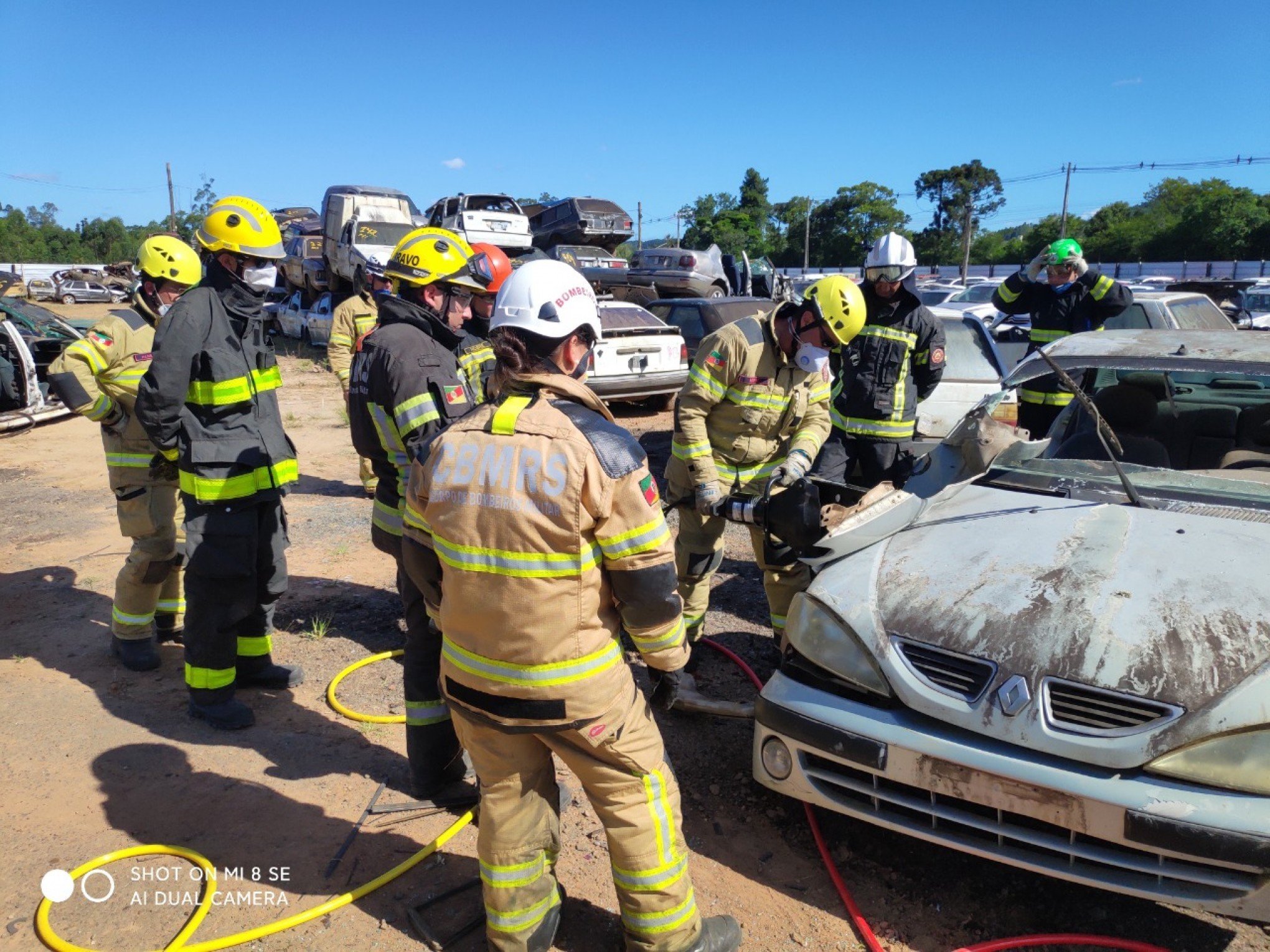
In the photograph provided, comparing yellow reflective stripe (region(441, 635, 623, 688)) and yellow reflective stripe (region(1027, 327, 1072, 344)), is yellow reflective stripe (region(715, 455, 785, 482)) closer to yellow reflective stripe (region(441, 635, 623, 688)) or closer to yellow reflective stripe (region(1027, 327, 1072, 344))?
yellow reflective stripe (region(441, 635, 623, 688))

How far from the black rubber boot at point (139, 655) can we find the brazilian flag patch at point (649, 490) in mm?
3337

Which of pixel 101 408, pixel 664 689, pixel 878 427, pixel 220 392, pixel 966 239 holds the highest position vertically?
pixel 966 239

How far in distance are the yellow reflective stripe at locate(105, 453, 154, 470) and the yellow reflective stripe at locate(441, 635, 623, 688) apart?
2.86 meters

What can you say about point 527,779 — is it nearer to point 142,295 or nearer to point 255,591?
point 255,591

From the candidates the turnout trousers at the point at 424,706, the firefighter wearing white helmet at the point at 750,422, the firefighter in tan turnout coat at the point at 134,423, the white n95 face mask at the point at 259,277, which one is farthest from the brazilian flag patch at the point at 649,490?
the firefighter in tan turnout coat at the point at 134,423

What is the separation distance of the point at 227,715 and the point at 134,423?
154 centimetres

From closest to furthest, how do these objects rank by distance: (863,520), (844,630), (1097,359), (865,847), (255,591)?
(844,630) < (865,847) < (863,520) < (1097,359) < (255,591)

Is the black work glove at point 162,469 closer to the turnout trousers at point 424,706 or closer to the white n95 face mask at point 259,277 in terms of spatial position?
the white n95 face mask at point 259,277

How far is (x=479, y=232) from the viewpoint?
1905 centimetres

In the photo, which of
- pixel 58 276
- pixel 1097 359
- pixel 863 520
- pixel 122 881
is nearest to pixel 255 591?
pixel 122 881

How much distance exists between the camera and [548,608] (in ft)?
6.31

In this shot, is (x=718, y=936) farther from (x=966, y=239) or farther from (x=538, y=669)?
(x=966, y=239)

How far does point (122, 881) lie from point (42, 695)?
1.66m

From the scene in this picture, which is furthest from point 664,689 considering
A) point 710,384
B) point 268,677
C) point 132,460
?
point 132,460
